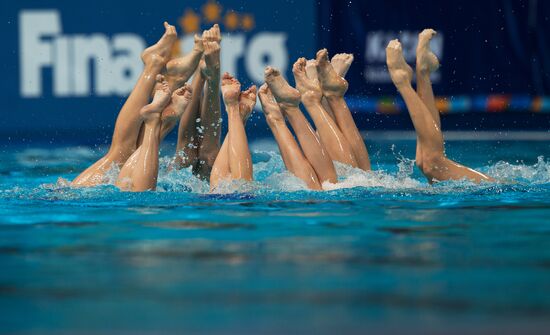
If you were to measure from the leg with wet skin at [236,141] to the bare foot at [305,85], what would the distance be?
336mm

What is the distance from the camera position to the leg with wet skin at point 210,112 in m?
4.99

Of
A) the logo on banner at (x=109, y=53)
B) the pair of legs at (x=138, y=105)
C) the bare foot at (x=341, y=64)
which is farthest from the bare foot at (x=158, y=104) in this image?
the logo on banner at (x=109, y=53)

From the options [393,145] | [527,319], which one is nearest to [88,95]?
[393,145]

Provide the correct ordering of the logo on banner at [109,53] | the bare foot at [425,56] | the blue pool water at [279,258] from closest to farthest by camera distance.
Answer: the blue pool water at [279,258] < the bare foot at [425,56] < the logo on banner at [109,53]

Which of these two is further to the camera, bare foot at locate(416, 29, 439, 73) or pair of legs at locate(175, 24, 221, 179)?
pair of legs at locate(175, 24, 221, 179)

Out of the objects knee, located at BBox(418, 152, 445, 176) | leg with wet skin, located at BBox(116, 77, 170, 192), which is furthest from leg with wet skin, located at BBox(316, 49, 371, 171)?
leg with wet skin, located at BBox(116, 77, 170, 192)

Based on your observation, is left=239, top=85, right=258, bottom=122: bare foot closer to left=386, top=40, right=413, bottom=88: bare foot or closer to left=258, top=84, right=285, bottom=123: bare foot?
left=258, top=84, right=285, bottom=123: bare foot

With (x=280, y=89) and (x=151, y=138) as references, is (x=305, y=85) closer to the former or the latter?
(x=280, y=89)

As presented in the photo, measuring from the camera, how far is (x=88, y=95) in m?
9.64

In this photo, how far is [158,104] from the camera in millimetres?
4758

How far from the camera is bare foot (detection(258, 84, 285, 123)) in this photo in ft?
16.6

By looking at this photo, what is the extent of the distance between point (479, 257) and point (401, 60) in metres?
1.84

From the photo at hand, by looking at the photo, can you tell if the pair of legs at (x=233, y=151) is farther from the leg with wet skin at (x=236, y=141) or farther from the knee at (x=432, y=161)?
the knee at (x=432, y=161)

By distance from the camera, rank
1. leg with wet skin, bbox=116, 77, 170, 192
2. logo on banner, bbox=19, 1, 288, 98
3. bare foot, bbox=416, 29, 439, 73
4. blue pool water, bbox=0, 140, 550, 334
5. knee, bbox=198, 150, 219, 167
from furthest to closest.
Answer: logo on banner, bbox=19, 1, 288, 98 < knee, bbox=198, 150, 219, 167 < bare foot, bbox=416, 29, 439, 73 < leg with wet skin, bbox=116, 77, 170, 192 < blue pool water, bbox=0, 140, 550, 334
